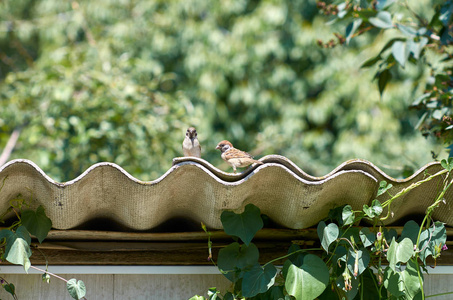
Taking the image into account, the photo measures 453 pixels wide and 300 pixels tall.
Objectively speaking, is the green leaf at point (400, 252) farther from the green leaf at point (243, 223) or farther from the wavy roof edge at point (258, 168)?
the green leaf at point (243, 223)

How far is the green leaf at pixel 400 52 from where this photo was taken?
2766 mm

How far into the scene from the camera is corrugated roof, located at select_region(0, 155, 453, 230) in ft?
6.01

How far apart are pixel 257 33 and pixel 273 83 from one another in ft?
2.77

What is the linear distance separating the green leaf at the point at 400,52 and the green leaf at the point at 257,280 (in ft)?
4.17

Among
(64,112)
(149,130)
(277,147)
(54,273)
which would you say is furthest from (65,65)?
(54,273)

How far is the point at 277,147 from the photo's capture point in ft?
30.1

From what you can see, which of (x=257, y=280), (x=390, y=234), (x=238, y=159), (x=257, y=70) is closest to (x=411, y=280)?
(x=390, y=234)

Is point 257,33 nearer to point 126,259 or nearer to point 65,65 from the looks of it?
point 65,65

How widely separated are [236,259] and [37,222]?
0.64 metres

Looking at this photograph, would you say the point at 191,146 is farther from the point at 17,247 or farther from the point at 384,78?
the point at 17,247

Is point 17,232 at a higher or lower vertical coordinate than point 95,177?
lower

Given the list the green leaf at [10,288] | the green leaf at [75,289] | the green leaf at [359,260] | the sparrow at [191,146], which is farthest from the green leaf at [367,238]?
the sparrow at [191,146]

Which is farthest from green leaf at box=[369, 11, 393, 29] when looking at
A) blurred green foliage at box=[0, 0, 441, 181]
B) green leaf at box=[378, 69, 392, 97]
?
blurred green foliage at box=[0, 0, 441, 181]

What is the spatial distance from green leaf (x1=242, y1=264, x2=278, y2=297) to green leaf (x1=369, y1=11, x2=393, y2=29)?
1.37m
